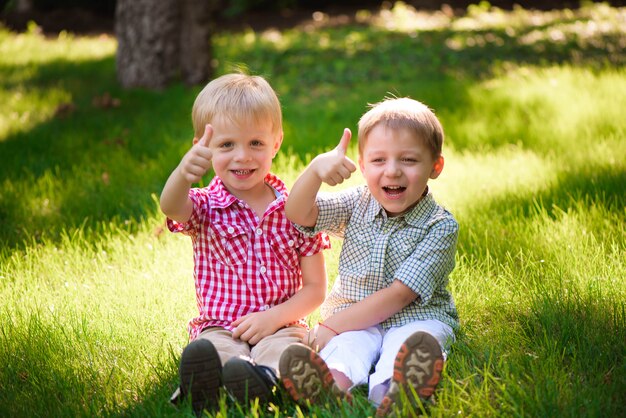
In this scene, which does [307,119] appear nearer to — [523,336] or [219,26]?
[523,336]

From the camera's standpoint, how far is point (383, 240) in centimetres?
263

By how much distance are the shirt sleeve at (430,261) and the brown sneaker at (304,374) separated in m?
0.51

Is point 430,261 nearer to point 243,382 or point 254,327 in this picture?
point 254,327

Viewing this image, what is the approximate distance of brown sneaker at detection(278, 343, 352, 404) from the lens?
2137mm

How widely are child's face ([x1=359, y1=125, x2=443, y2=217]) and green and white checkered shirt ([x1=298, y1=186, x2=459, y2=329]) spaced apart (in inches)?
3.9

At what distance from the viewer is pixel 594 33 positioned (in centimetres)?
955

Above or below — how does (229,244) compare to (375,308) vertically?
above

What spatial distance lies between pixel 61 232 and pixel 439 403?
264 centimetres

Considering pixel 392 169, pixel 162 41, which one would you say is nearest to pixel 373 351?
pixel 392 169

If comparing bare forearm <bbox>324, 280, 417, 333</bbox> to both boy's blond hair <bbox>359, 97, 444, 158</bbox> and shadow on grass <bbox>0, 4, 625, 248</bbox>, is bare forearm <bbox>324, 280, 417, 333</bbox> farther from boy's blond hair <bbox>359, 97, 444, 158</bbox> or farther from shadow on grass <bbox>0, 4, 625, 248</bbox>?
shadow on grass <bbox>0, 4, 625, 248</bbox>

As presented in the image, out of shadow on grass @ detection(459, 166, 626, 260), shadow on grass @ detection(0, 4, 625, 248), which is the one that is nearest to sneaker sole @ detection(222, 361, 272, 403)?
shadow on grass @ detection(459, 166, 626, 260)

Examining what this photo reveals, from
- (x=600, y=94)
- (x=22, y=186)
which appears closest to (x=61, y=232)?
(x=22, y=186)

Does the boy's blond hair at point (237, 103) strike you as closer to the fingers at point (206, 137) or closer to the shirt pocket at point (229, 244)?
the fingers at point (206, 137)

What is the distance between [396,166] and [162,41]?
526 cm
